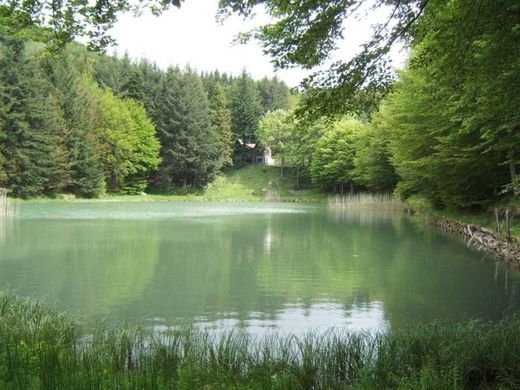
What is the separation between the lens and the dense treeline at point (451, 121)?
6.75 m

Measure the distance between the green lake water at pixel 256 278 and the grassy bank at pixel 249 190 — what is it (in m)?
35.5

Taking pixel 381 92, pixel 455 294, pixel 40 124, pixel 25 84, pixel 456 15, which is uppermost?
pixel 25 84

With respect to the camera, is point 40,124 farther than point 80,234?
Yes

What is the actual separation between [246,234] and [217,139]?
143 ft

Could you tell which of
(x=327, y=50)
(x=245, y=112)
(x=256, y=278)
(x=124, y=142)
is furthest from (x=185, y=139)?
(x=327, y=50)

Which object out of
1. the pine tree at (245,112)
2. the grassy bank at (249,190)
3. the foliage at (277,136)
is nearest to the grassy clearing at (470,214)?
the grassy bank at (249,190)

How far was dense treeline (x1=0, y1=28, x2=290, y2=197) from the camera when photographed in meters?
42.2

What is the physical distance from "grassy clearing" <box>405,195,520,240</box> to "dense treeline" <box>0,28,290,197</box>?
26424 millimetres

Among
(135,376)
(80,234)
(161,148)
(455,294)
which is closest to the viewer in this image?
(135,376)

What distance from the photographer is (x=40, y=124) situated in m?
44.1

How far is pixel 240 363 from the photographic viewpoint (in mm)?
5227

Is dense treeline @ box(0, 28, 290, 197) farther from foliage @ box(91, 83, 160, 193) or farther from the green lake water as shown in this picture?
the green lake water

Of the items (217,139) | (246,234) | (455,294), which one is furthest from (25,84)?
(455,294)

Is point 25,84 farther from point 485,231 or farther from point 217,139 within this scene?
point 485,231
